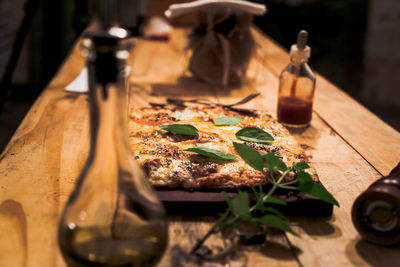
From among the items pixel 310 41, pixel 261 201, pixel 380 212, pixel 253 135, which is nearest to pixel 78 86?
pixel 253 135

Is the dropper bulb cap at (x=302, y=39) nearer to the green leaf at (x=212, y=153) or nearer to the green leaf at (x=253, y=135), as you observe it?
the green leaf at (x=253, y=135)

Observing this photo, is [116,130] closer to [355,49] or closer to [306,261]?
[306,261]

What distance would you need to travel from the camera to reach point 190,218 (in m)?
0.70

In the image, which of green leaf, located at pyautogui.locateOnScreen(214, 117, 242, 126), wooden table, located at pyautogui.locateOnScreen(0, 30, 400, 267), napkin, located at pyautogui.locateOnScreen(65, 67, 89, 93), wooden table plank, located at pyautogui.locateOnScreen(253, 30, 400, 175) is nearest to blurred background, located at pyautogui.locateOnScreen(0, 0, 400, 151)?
napkin, located at pyautogui.locateOnScreen(65, 67, 89, 93)

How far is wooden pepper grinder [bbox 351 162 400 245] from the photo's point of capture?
1.92ft

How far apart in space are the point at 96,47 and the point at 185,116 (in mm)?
596

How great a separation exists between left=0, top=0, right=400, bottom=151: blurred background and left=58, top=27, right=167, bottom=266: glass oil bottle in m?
2.16

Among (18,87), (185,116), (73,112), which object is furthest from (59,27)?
(185,116)

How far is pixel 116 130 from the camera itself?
19.9 inches

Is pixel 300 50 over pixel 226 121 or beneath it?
over

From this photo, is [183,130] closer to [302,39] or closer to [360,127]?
[302,39]

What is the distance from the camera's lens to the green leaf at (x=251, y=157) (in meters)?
0.71

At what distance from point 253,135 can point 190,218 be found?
0.91 feet

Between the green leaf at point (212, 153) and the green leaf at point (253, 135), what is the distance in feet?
0.38
